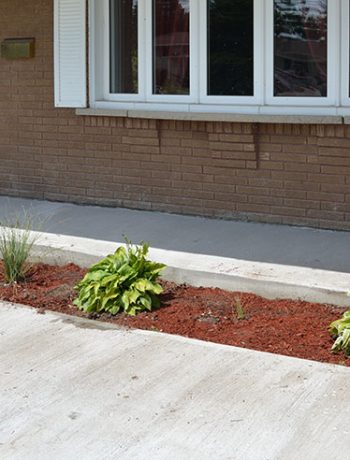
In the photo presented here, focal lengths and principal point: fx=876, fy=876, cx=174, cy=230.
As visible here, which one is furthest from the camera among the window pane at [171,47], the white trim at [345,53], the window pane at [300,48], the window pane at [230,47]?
the window pane at [171,47]

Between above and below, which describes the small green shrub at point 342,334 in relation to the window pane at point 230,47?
below

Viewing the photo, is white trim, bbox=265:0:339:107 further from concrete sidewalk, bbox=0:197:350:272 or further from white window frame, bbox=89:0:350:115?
concrete sidewalk, bbox=0:197:350:272

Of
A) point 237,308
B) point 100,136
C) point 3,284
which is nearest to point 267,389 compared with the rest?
point 237,308

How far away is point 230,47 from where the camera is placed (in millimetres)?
8570

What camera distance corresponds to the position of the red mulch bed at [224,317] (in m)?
5.59

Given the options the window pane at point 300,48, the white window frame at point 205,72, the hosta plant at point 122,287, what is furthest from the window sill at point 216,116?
the hosta plant at point 122,287

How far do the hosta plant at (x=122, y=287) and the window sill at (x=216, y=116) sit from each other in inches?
89.8

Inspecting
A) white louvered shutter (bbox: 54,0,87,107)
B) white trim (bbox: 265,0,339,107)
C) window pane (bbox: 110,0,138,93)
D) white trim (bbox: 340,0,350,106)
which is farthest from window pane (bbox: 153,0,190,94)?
white trim (bbox: 340,0,350,106)

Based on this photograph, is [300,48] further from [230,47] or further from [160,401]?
[160,401]

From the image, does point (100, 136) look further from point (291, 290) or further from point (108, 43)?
point (291, 290)

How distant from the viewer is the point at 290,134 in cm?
816

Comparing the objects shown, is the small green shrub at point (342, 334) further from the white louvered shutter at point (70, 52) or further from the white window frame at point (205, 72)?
the white louvered shutter at point (70, 52)

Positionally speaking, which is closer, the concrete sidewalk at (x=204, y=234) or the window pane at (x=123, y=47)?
the concrete sidewalk at (x=204, y=234)

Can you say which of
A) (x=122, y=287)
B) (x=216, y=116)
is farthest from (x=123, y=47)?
(x=122, y=287)
